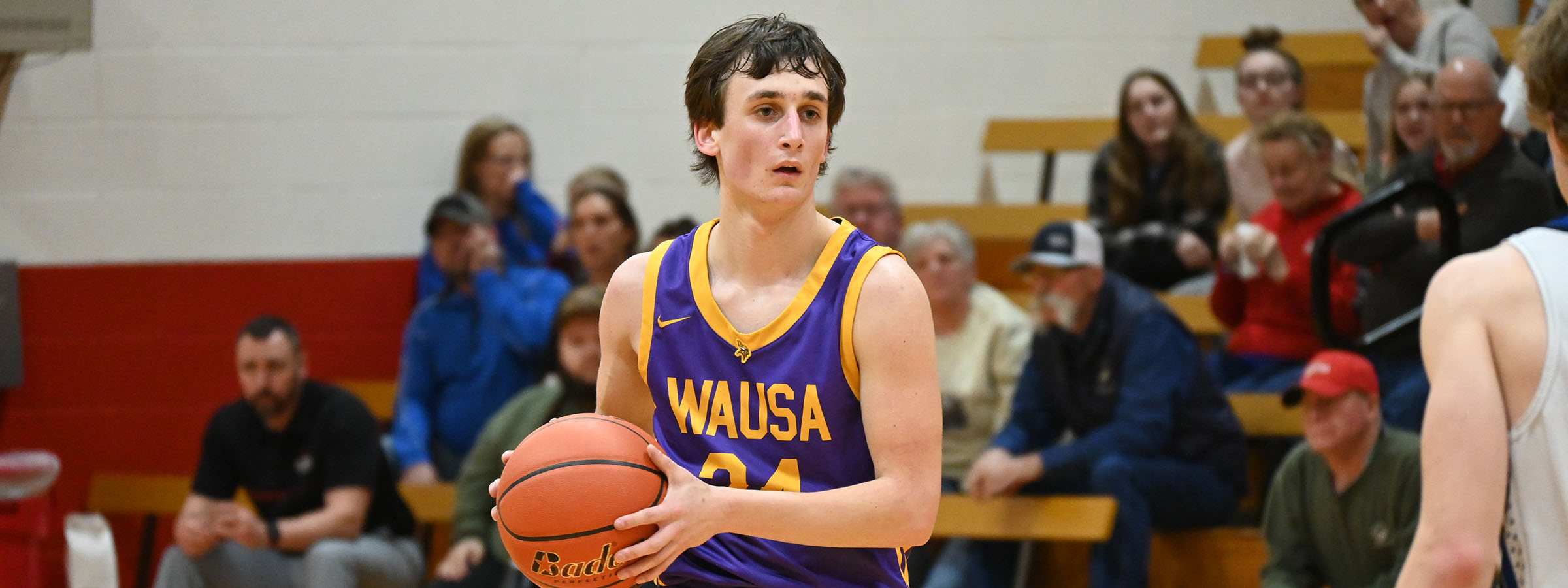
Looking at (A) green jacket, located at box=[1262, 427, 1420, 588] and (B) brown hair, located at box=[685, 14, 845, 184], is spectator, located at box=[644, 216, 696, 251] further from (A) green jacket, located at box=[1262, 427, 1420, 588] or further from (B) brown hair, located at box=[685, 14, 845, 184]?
(B) brown hair, located at box=[685, 14, 845, 184]

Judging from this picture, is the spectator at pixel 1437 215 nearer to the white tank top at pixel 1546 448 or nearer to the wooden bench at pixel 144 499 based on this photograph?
the white tank top at pixel 1546 448

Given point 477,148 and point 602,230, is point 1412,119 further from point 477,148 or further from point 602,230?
point 477,148

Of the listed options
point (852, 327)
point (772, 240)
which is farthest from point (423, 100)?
point (852, 327)

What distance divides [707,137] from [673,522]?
575 millimetres

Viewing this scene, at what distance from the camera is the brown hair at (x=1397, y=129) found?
4.58 metres

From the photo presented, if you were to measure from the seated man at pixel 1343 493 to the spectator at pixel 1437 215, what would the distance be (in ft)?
0.84

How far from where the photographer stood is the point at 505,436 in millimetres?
Result: 4965

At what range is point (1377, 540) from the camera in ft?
12.9

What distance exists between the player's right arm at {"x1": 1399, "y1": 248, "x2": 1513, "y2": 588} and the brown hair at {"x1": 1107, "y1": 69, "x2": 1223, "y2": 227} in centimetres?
422

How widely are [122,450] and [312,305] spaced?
97cm

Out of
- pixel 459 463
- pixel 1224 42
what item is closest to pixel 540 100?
pixel 459 463

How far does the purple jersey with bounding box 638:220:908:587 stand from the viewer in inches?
81.4

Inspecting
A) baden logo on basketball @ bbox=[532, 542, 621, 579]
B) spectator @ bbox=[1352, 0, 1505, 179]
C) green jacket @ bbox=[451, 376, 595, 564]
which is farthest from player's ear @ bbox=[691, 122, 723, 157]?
spectator @ bbox=[1352, 0, 1505, 179]

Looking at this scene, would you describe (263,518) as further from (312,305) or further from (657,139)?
(657,139)
